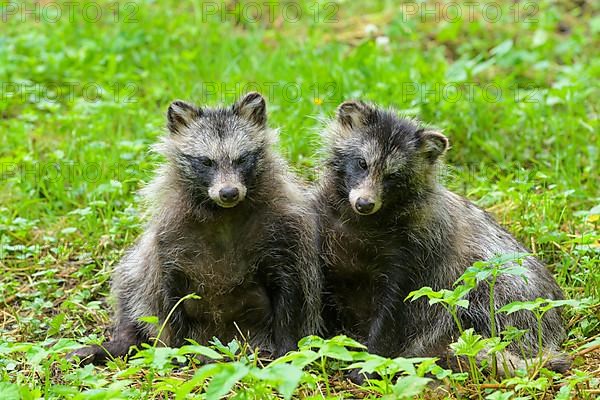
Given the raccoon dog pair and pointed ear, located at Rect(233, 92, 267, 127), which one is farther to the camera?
pointed ear, located at Rect(233, 92, 267, 127)

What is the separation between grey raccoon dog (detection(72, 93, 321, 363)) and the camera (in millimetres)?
5938

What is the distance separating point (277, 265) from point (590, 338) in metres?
1.91

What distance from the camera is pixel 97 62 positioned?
32.1ft

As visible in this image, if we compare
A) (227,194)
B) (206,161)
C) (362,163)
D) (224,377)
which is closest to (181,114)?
(206,161)

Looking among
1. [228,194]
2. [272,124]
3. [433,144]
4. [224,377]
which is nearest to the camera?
[224,377]

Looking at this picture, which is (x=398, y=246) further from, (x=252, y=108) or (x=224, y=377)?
(x=224, y=377)

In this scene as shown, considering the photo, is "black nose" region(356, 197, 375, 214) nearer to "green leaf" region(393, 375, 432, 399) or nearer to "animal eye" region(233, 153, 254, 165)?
"animal eye" region(233, 153, 254, 165)

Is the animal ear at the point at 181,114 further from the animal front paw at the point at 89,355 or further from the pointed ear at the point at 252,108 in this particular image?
the animal front paw at the point at 89,355

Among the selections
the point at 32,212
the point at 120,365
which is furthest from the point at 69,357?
the point at 32,212

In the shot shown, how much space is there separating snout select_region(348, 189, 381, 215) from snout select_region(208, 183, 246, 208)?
2.14ft

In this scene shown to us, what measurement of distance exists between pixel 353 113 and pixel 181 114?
3.56 ft

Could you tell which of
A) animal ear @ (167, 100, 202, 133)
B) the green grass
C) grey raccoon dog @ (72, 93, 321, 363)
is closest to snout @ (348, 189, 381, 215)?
grey raccoon dog @ (72, 93, 321, 363)

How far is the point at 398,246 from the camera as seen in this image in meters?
5.95

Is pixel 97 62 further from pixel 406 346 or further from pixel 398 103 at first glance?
pixel 406 346
